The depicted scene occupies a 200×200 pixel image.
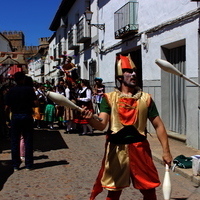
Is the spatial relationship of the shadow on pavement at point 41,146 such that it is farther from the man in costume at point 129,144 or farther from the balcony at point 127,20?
the balcony at point 127,20

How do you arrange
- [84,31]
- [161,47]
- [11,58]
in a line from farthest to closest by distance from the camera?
[84,31]
[11,58]
[161,47]

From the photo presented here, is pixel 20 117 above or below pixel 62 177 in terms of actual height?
above

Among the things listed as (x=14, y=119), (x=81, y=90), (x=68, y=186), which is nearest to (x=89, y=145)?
(x=81, y=90)

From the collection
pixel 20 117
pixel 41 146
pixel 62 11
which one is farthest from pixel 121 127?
pixel 62 11

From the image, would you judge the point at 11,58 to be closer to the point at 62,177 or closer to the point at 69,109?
the point at 69,109

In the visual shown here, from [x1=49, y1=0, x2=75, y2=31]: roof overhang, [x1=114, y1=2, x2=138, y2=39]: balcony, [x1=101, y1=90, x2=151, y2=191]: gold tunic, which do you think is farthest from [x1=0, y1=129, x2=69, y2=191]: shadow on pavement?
[x1=49, y1=0, x2=75, y2=31]: roof overhang

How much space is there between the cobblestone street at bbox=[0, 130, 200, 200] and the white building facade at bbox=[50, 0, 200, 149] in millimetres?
2263

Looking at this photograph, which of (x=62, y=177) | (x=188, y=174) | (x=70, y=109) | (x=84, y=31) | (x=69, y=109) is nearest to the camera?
(x=188, y=174)

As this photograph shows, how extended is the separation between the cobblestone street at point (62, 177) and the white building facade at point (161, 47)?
2263 millimetres

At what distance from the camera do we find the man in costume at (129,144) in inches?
139

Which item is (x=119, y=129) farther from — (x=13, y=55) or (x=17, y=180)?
(x=13, y=55)

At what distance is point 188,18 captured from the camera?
8484 millimetres

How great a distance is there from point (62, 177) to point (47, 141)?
4.31 m

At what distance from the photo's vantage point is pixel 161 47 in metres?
10.2
